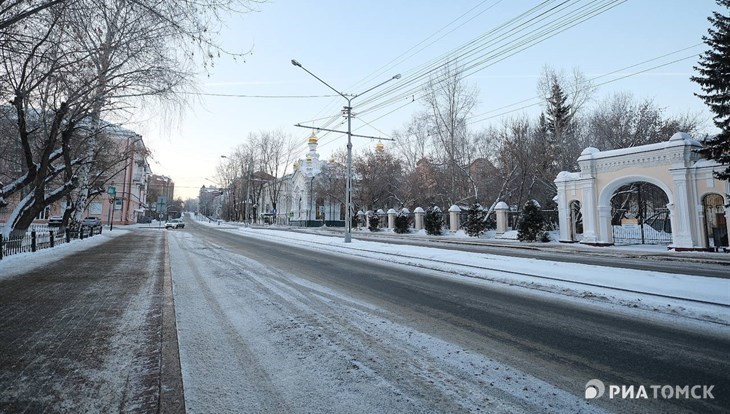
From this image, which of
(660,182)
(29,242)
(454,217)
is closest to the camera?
(29,242)

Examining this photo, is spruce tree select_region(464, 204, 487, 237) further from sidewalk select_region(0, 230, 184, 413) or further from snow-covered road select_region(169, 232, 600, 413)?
sidewalk select_region(0, 230, 184, 413)

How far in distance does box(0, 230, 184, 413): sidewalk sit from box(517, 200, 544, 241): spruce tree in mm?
25827

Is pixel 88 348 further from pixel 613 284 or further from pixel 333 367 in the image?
pixel 613 284

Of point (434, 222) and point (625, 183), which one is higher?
point (625, 183)

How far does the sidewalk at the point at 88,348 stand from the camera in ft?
9.74

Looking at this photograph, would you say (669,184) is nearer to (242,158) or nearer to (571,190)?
(571,190)

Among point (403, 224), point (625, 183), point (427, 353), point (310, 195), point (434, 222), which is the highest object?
point (310, 195)

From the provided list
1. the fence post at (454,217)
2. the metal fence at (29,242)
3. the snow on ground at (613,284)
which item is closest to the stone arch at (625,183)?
the snow on ground at (613,284)

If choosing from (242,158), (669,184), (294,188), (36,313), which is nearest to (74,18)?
(36,313)

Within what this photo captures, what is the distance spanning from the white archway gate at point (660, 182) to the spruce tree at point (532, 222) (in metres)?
2.15

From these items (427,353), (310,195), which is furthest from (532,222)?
(310,195)

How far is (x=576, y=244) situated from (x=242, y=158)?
61.0 meters

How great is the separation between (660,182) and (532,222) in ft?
27.5

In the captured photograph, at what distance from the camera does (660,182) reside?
20.7 meters
